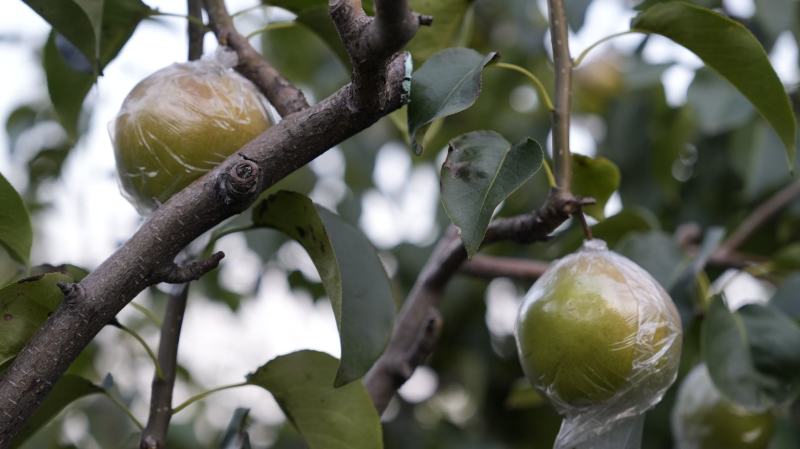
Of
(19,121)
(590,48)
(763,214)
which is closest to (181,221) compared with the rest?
(590,48)

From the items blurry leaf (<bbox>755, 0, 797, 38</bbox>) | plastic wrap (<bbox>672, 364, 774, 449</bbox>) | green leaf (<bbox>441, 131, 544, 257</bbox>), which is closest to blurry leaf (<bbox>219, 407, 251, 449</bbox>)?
green leaf (<bbox>441, 131, 544, 257</bbox>)

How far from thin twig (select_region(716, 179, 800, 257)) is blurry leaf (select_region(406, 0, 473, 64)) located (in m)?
0.84

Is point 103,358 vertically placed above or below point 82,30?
below

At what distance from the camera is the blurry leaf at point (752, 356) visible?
1.13m

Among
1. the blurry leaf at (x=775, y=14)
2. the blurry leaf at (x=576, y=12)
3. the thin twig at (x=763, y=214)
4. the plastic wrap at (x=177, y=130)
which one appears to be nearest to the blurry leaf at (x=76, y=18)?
the plastic wrap at (x=177, y=130)

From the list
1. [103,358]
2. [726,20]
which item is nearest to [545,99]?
[726,20]

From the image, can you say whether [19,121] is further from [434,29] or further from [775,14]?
[775,14]

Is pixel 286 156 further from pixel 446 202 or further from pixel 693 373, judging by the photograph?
pixel 693 373

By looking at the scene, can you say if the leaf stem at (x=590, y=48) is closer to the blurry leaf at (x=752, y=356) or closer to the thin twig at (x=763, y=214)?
the blurry leaf at (x=752, y=356)

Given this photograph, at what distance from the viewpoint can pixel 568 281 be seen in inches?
34.6

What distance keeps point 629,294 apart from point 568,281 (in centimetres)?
6

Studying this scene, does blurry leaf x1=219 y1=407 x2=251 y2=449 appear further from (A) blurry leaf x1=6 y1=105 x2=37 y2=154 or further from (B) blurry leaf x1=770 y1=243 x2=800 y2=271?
(A) blurry leaf x1=6 y1=105 x2=37 y2=154

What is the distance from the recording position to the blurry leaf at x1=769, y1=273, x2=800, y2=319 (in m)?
1.35

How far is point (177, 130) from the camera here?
86cm
